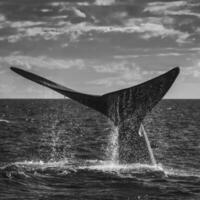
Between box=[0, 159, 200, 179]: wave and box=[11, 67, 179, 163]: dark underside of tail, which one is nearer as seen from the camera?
box=[11, 67, 179, 163]: dark underside of tail

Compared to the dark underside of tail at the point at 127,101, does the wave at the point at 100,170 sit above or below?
below

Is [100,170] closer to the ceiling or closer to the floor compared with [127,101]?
closer to the floor

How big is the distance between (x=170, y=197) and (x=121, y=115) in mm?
3059

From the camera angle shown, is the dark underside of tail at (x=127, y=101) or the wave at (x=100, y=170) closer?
the dark underside of tail at (x=127, y=101)

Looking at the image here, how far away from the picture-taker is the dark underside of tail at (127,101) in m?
12.2

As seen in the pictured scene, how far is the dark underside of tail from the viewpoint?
40.1 ft

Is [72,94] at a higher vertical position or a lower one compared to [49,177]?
higher

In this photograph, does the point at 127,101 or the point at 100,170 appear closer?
the point at 127,101

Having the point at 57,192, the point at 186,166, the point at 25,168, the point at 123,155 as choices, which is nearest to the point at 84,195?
the point at 57,192

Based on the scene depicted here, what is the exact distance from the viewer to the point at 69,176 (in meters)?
16.8

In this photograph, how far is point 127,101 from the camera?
1300 centimetres

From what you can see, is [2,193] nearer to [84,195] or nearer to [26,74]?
[84,195]

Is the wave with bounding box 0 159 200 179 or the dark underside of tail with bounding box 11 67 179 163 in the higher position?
the dark underside of tail with bounding box 11 67 179 163

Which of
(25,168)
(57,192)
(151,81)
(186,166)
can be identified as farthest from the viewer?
(186,166)
